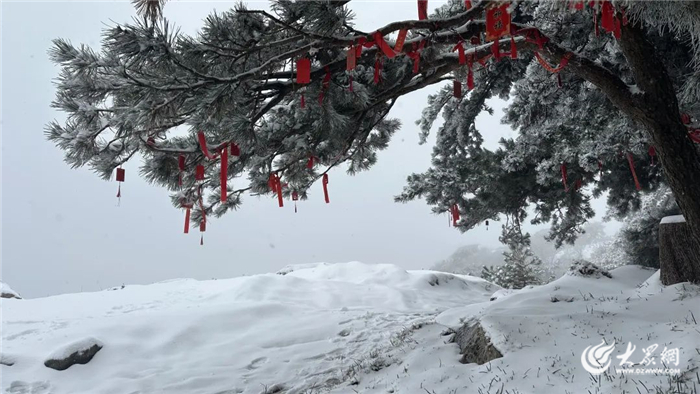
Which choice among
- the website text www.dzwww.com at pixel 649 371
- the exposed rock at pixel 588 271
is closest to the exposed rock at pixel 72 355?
the website text www.dzwww.com at pixel 649 371

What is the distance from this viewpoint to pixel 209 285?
1345 centimetres

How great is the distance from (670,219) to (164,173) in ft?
22.1

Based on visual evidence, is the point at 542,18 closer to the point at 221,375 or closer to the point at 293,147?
the point at 293,147

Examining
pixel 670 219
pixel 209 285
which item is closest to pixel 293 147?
pixel 670 219

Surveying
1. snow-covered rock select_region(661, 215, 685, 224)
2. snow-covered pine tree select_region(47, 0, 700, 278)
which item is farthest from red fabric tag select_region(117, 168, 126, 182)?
snow-covered rock select_region(661, 215, 685, 224)

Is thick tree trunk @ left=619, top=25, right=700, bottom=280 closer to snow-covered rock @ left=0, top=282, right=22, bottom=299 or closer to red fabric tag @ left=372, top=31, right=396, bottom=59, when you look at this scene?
red fabric tag @ left=372, top=31, right=396, bottom=59

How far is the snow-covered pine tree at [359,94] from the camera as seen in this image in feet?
10.9

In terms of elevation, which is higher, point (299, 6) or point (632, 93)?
point (299, 6)

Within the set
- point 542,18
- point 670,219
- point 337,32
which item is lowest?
point 670,219

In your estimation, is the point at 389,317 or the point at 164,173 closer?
the point at 164,173

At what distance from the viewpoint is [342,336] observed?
732 cm

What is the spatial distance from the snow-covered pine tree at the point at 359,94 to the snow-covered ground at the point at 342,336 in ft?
5.36

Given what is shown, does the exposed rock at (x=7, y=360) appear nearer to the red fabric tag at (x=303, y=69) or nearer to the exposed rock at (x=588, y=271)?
the red fabric tag at (x=303, y=69)

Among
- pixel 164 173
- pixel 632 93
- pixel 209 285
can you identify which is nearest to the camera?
pixel 632 93
